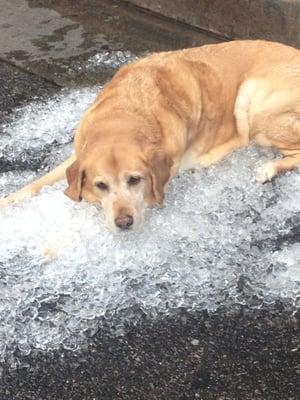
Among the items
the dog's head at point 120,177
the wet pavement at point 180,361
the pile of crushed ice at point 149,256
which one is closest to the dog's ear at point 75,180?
the dog's head at point 120,177

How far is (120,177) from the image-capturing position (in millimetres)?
4004

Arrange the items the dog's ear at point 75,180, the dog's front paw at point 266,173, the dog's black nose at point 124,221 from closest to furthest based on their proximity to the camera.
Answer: the dog's black nose at point 124,221 < the dog's ear at point 75,180 < the dog's front paw at point 266,173

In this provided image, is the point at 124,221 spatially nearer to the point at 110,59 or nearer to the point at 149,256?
the point at 149,256

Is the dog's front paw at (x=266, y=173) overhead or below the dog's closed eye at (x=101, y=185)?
below

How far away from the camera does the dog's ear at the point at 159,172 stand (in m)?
4.11

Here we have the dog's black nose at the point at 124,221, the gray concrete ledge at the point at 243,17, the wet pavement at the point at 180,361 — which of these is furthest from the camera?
the gray concrete ledge at the point at 243,17

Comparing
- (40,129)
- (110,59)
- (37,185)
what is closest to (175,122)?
(37,185)

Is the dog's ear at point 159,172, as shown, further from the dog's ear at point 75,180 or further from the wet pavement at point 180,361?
the wet pavement at point 180,361

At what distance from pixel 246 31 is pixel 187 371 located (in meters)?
3.99

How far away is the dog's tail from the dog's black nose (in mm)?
894

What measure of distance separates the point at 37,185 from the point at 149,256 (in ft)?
3.36

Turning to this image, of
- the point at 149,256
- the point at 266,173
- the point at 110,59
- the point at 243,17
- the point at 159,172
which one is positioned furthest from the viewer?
the point at 110,59

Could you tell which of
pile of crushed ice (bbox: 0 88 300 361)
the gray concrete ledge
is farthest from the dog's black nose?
the gray concrete ledge

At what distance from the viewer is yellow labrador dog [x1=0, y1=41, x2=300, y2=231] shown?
4062 millimetres
